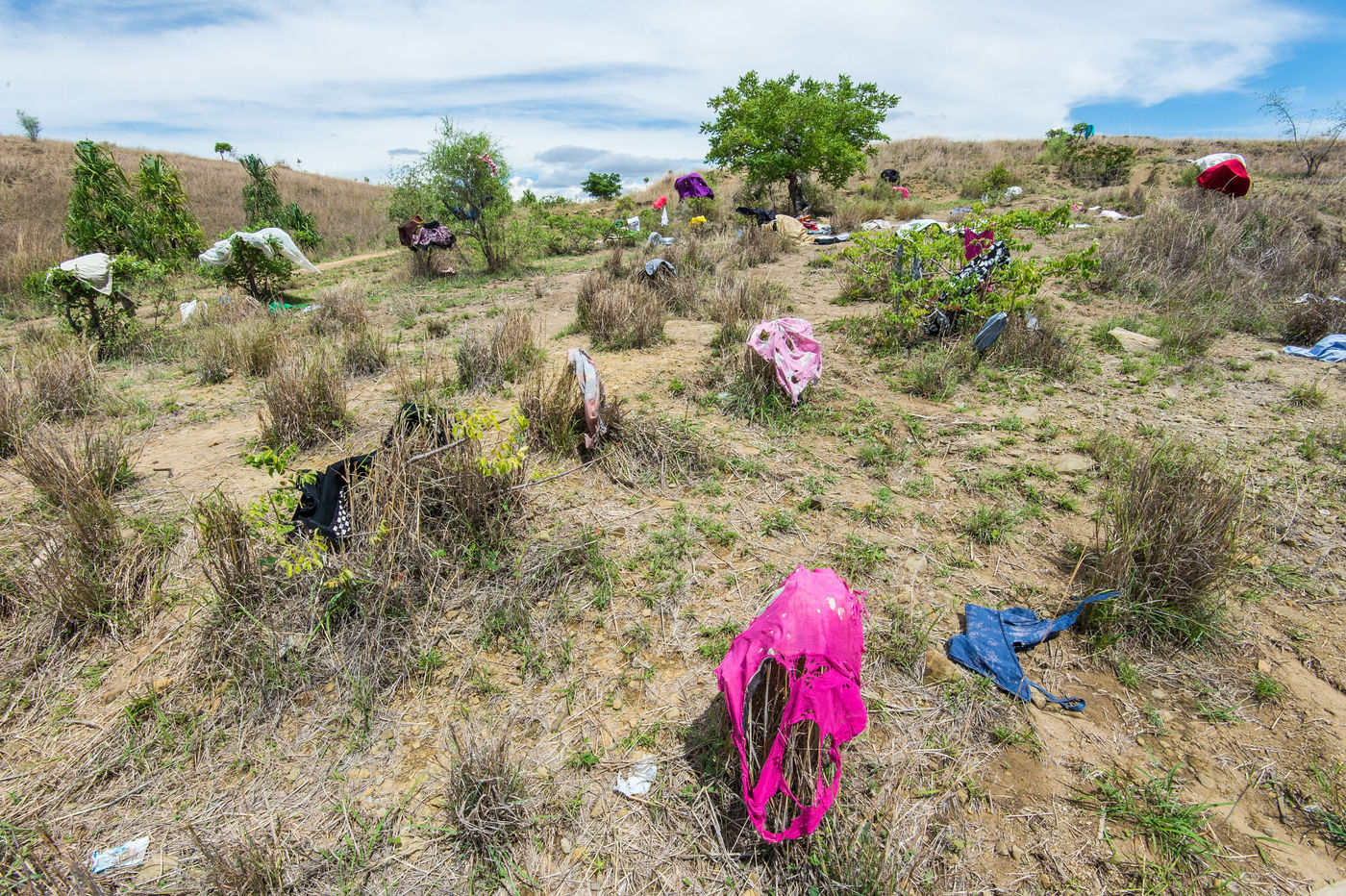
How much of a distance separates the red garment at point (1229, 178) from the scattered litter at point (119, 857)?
14.9 meters

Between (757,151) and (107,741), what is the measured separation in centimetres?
1423

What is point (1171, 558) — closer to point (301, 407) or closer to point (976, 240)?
point (976, 240)

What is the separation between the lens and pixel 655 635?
7.91 feet

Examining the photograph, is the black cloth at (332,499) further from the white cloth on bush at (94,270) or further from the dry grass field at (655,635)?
the white cloth on bush at (94,270)

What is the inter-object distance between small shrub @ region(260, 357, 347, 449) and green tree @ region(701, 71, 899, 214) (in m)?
11.4

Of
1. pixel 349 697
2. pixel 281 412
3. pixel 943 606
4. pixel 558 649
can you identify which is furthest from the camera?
pixel 281 412

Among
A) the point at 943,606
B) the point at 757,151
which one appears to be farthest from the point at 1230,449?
the point at 757,151

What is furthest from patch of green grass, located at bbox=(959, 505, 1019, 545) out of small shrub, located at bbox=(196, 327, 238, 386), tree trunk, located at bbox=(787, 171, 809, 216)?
tree trunk, located at bbox=(787, 171, 809, 216)

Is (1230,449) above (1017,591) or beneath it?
above

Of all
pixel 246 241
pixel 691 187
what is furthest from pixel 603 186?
pixel 246 241

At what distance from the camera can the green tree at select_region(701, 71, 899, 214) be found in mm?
12430

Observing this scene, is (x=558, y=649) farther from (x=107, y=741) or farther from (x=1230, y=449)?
(x=1230, y=449)

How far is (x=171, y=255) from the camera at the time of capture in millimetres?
10797

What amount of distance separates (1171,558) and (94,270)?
9.42 metres
